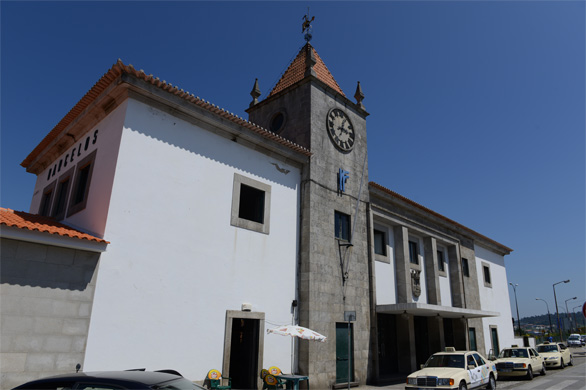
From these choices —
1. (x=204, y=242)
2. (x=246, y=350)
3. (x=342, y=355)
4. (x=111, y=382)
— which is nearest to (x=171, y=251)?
(x=204, y=242)

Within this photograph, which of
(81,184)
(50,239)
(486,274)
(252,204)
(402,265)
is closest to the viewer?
(50,239)

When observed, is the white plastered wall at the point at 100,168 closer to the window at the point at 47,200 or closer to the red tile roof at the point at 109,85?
the red tile roof at the point at 109,85

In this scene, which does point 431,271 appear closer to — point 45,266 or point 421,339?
point 421,339

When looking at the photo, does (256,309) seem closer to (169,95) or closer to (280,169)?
(280,169)

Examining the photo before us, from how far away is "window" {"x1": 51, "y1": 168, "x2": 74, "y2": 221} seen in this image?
1315 centimetres

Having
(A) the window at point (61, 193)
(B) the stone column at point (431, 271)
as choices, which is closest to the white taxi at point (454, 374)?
(B) the stone column at point (431, 271)

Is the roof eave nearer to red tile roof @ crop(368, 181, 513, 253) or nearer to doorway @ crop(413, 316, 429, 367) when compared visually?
red tile roof @ crop(368, 181, 513, 253)

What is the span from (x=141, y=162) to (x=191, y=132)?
2038 millimetres

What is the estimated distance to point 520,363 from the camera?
18.3 metres

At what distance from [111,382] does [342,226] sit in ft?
42.5

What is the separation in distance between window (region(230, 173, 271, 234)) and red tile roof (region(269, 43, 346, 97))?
6239mm

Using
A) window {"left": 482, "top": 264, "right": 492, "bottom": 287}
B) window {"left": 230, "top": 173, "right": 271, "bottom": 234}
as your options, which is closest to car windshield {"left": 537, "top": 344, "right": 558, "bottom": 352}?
window {"left": 482, "top": 264, "right": 492, "bottom": 287}

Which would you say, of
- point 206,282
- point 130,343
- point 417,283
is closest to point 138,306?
point 130,343

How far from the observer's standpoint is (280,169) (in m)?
14.8
